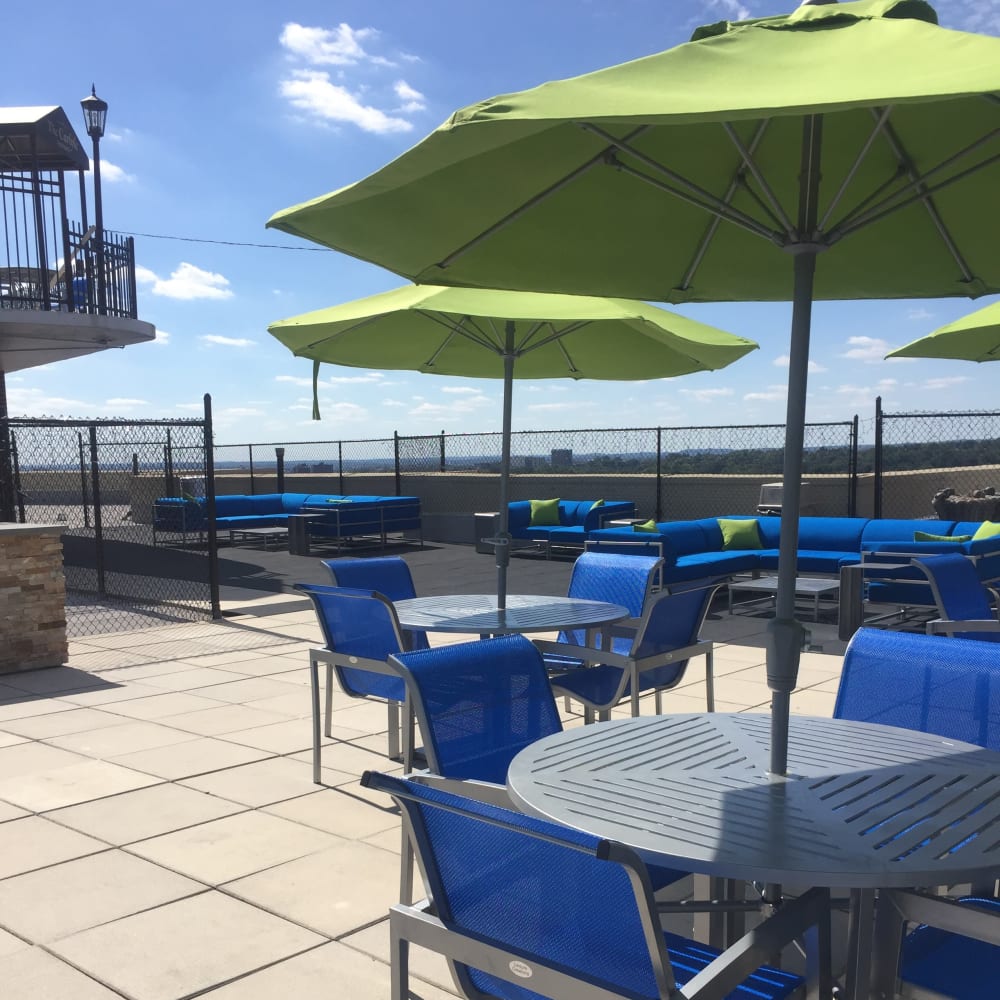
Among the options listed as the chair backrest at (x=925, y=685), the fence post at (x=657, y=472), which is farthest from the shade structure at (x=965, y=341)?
the fence post at (x=657, y=472)

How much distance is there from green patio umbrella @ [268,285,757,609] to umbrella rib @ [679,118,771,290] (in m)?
0.81

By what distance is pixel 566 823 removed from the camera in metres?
1.84

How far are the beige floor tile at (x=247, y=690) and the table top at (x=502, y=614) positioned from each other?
1519 mm

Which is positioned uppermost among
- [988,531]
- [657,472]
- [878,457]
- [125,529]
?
[878,457]

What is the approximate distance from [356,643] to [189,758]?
45.3 inches

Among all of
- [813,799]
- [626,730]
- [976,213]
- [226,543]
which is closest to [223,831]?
[626,730]

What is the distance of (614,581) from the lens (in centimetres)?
503

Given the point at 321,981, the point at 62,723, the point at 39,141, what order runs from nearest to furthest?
the point at 321,981 → the point at 62,723 → the point at 39,141

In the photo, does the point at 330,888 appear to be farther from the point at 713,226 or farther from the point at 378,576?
the point at 713,226

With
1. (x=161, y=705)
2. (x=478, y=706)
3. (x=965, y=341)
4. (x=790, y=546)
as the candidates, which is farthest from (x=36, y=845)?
(x=965, y=341)

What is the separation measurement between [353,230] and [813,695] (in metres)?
4.25

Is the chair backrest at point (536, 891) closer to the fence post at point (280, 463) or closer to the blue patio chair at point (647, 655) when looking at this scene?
the blue patio chair at point (647, 655)

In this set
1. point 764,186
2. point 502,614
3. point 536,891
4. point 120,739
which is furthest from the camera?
point 120,739

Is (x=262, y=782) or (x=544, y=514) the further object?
(x=544, y=514)
